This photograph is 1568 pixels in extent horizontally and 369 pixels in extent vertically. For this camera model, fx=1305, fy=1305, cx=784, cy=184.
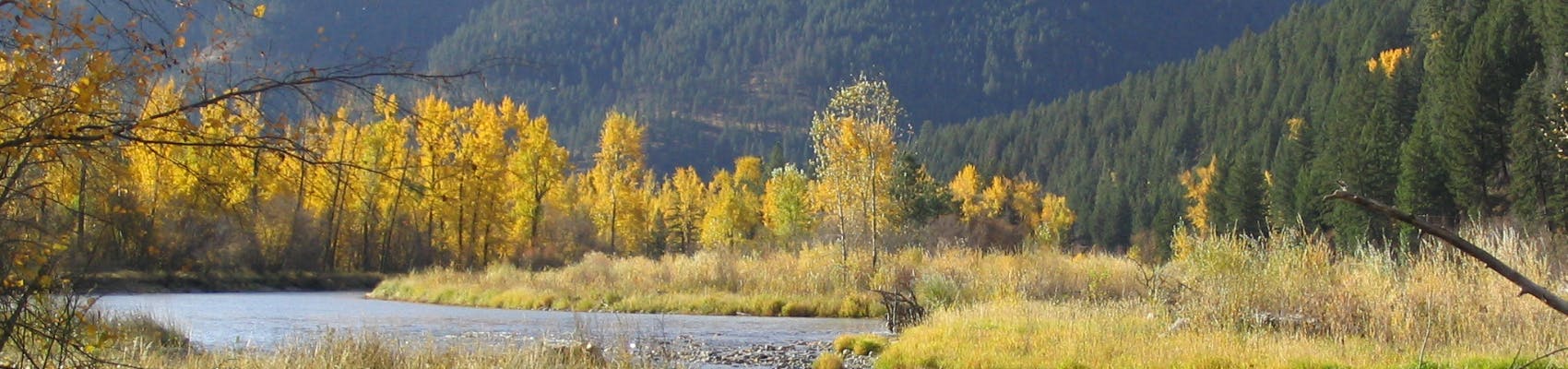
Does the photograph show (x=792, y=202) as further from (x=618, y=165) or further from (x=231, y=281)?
(x=231, y=281)

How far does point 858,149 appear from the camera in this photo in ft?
104

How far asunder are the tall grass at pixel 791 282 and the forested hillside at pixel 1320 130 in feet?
21.9

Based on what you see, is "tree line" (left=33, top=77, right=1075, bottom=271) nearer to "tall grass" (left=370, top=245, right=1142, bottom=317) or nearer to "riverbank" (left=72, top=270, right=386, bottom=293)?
"riverbank" (left=72, top=270, right=386, bottom=293)

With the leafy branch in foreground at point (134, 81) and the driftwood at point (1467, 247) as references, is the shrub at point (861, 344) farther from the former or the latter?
the driftwood at point (1467, 247)

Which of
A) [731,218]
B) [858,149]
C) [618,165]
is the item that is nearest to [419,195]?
[858,149]

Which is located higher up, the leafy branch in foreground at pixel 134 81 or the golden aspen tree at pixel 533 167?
the golden aspen tree at pixel 533 167

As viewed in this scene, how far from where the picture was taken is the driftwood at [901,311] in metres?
20.9

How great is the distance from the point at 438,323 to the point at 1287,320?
1455 centimetres

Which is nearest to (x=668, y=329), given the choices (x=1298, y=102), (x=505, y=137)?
(x=505, y=137)

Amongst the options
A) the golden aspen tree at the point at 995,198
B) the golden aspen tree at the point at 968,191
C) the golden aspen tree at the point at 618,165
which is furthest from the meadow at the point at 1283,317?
the golden aspen tree at the point at 995,198

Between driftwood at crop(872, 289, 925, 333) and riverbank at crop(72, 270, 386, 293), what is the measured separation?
22067mm

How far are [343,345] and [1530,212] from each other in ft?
169

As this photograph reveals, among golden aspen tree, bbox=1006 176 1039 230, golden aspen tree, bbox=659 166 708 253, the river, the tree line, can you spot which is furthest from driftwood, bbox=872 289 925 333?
golden aspen tree, bbox=1006 176 1039 230

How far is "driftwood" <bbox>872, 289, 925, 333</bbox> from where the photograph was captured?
68.4ft
